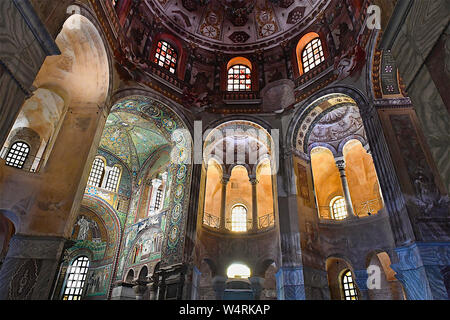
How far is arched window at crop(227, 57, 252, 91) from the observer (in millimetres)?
14016

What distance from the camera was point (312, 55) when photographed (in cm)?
1297

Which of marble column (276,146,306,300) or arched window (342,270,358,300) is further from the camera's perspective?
arched window (342,270,358,300)

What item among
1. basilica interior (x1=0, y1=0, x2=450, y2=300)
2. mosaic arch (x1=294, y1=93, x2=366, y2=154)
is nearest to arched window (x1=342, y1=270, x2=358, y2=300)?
basilica interior (x1=0, y1=0, x2=450, y2=300)

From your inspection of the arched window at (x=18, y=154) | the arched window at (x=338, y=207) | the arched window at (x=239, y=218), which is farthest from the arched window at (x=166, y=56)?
the arched window at (x=338, y=207)

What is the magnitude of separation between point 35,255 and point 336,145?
12.7 meters

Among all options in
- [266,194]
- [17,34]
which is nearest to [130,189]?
[266,194]

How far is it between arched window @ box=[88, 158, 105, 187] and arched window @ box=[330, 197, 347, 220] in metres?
13.0

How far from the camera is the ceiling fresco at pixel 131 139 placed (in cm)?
1424

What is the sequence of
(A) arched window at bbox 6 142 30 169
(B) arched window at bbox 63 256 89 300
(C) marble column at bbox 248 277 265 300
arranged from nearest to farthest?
1. (C) marble column at bbox 248 277 265 300
2. (A) arched window at bbox 6 142 30 169
3. (B) arched window at bbox 63 256 89 300

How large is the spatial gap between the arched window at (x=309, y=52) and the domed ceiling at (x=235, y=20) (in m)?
0.73

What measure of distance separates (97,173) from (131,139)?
277cm

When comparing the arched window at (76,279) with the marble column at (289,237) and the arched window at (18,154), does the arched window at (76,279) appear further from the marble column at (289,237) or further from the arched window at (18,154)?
the marble column at (289,237)

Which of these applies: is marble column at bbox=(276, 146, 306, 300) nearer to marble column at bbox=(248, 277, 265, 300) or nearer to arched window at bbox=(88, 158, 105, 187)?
marble column at bbox=(248, 277, 265, 300)
